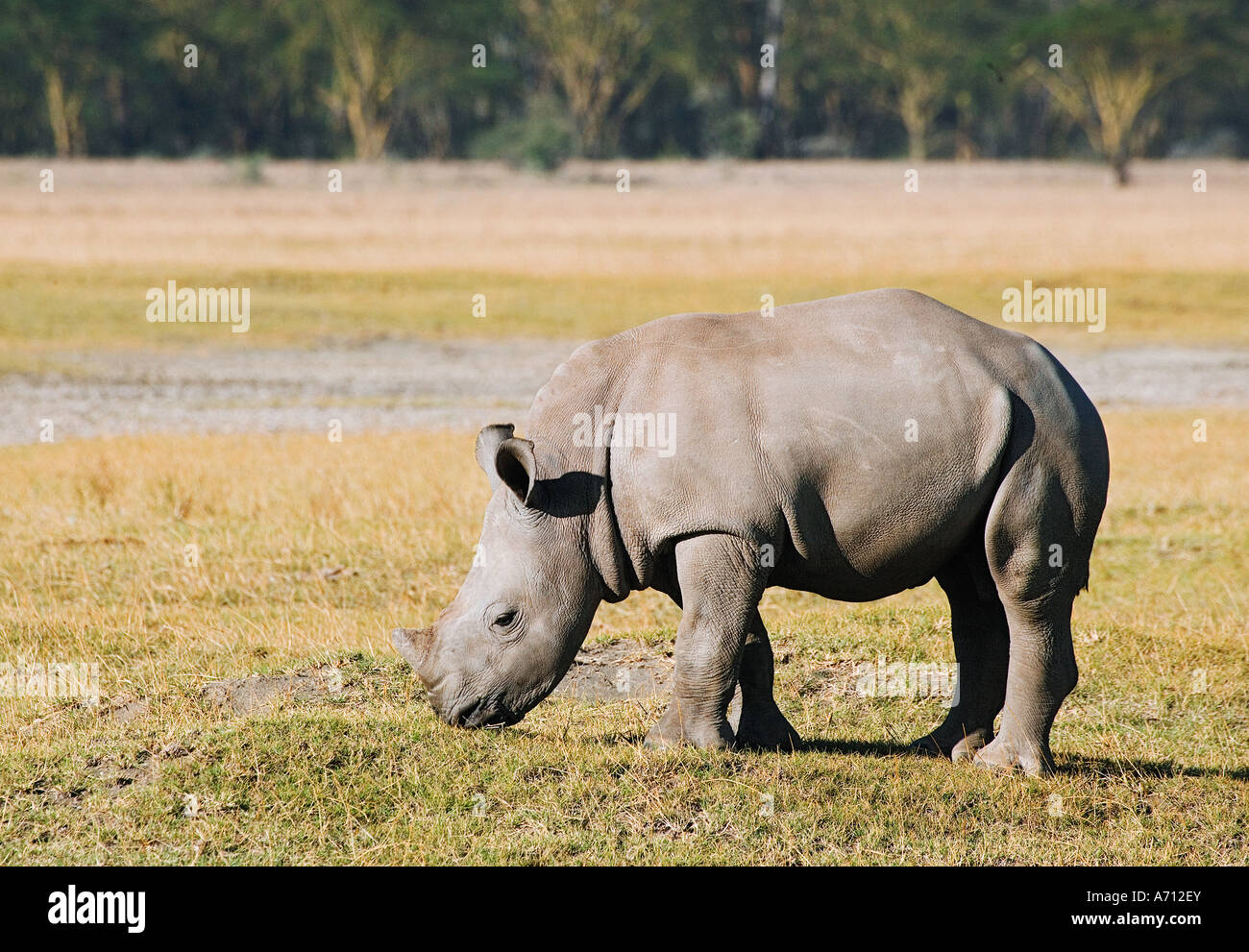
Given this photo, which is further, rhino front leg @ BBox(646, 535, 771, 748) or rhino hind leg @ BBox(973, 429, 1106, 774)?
rhino hind leg @ BBox(973, 429, 1106, 774)

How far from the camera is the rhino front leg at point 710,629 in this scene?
6.29 meters

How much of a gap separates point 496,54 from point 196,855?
230ft

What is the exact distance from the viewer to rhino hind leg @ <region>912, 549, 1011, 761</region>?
712cm

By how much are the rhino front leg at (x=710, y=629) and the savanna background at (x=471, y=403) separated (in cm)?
16

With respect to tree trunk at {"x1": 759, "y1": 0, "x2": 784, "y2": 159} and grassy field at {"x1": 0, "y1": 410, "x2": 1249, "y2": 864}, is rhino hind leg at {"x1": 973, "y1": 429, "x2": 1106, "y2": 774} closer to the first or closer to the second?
grassy field at {"x1": 0, "y1": 410, "x2": 1249, "y2": 864}

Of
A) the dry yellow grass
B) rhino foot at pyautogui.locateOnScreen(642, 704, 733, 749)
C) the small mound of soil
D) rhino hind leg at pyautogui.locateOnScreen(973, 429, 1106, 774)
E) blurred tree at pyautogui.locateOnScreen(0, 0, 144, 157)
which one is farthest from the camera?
blurred tree at pyautogui.locateOnScreen(0, 0, 144, 157)

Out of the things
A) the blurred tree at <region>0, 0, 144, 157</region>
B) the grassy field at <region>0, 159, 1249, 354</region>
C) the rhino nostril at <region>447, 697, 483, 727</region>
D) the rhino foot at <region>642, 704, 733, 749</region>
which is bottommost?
the rhino foot at <region>642, 704, 733, 749</region>

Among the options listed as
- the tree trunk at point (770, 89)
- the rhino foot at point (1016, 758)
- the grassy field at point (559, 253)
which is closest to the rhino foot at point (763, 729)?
the rhino foot at point (1016, 758)

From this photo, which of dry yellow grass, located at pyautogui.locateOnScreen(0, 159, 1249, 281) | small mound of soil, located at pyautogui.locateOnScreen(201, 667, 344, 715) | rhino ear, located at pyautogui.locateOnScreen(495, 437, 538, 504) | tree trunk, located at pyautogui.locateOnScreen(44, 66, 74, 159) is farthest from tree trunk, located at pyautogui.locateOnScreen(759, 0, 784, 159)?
rhino ear, located at pyautogui.locateOnScreen(495, 437, 538, 504)

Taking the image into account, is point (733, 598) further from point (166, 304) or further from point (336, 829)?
point (166, 304)

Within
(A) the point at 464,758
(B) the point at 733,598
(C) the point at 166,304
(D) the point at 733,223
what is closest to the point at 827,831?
(B) the point at 733,598

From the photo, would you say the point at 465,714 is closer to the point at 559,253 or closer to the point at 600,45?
the point at 559,253

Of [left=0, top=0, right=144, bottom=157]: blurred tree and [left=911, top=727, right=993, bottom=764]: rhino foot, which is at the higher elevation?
[left=0, top=0, right=144, bottom=157]: blurred tree

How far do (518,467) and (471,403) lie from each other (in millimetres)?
14498
